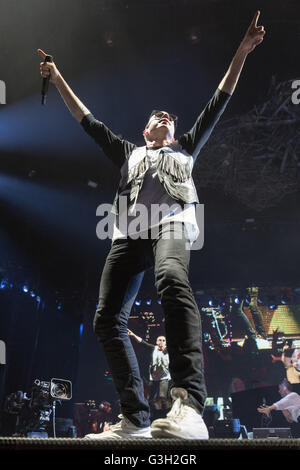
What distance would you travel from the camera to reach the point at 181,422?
1.25m

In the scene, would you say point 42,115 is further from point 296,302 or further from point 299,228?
point 296,302

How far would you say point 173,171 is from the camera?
1.90 m

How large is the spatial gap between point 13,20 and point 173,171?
4.51 metres

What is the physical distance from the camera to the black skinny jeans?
4.72 feet

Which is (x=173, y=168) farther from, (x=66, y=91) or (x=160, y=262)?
(x=66, y=91)

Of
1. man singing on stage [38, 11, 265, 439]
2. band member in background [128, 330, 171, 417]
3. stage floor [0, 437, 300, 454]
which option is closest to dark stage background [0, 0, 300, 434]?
band member in background [128, 330, 171, 417]

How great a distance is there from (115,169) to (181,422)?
740 cm

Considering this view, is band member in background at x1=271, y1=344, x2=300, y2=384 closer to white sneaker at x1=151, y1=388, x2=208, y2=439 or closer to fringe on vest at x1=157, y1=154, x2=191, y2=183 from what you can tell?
fringe on vest at x1=157, y1=154, x2=191, y2=183

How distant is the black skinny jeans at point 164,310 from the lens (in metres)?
1.44

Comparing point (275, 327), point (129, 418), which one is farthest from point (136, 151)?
point (275, 327)

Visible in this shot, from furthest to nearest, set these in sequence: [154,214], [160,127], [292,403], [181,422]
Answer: [292,403] < [160,127] < [154,214] < [181,422]

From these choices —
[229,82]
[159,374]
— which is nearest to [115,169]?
[159,374]

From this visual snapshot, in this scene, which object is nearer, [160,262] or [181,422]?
[181,422]

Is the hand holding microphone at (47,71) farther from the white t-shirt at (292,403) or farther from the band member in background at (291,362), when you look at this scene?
the band member in background at (291,362)
